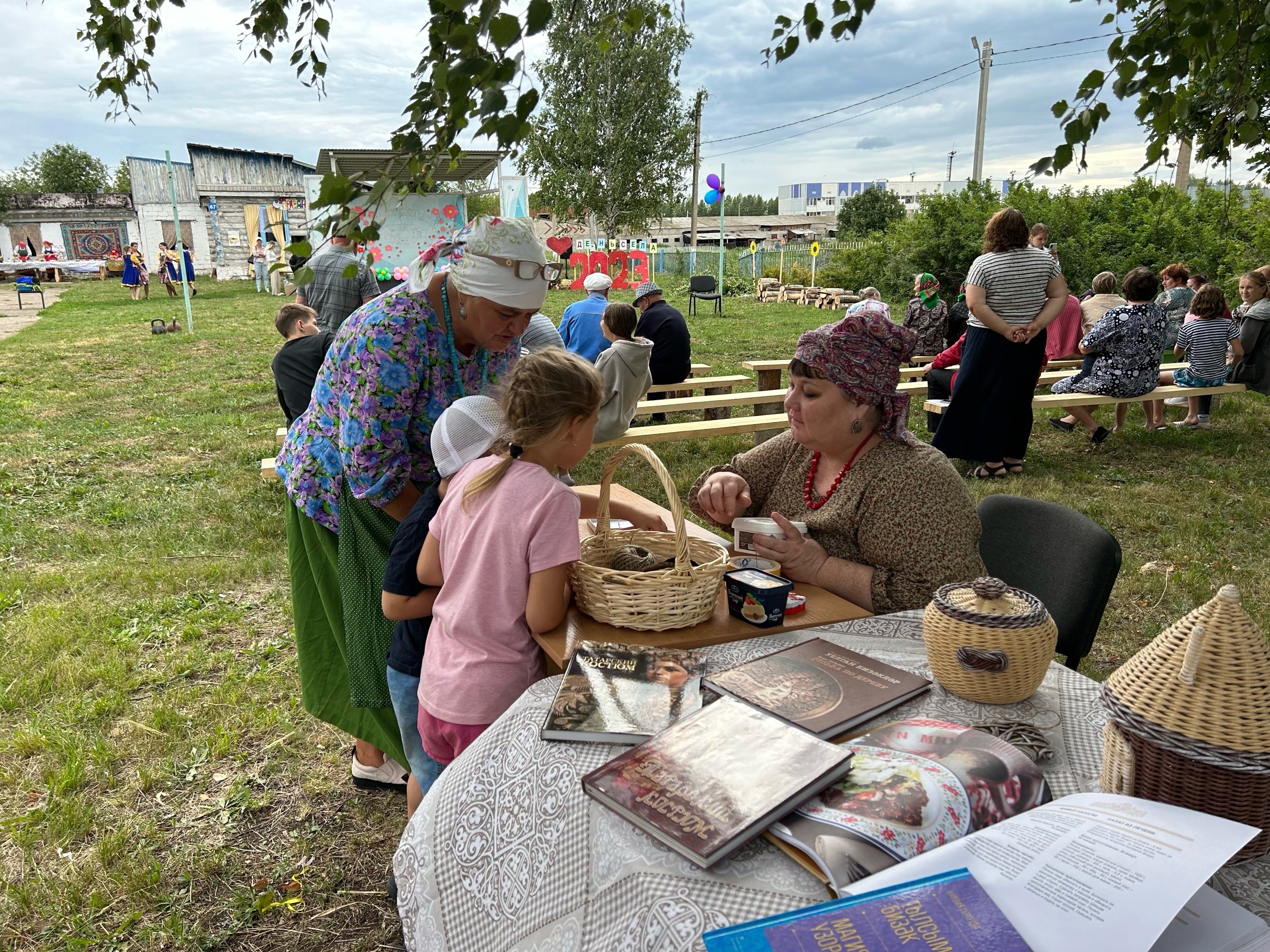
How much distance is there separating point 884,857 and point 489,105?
4.21 feet

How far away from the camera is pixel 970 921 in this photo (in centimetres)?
83

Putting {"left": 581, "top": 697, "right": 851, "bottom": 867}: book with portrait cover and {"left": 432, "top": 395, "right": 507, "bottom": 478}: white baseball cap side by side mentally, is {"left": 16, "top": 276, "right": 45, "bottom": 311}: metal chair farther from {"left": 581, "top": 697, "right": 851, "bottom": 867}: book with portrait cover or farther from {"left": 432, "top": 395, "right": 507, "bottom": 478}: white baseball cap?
{"left": 581, "top": 697, "right": 851, "bottom": 867}: book with portrait cover

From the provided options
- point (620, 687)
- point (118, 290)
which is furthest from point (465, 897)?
point (118, 290)

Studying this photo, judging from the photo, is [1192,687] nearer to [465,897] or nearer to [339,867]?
[465,897]

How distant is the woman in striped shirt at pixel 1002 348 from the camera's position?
556cm

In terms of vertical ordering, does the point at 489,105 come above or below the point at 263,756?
above

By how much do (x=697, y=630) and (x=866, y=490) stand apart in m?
0.67

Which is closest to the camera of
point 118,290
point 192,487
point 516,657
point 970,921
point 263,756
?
point 970,921

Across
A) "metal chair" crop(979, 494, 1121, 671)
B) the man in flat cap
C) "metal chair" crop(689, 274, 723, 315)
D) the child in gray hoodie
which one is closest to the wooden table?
"metal chair" crop(979, 494, 1121, 671)

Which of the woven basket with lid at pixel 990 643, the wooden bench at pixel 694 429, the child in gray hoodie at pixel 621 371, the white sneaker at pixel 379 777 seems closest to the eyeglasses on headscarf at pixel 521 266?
the woven basket with lid at pixel 990 643

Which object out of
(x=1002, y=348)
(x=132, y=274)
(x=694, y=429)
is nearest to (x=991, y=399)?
(x=1002, y=348)

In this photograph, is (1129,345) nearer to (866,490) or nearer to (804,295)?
(866,490)

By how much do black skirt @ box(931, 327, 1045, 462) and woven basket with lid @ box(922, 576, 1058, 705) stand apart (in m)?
4.64

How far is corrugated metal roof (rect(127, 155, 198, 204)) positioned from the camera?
115ft
